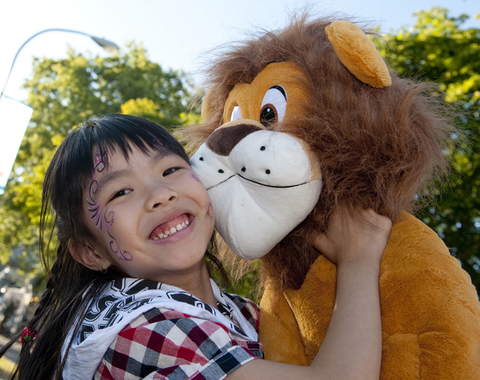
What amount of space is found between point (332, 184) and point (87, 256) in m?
1.17

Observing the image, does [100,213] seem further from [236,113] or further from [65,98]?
[65,98]

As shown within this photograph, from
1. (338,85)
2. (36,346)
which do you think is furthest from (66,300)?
(338,85)

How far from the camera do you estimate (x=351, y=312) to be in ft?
4.45

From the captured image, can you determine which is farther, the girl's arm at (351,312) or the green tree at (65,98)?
the green tree at (65,98)

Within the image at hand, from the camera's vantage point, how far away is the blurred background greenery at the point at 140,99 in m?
8.34

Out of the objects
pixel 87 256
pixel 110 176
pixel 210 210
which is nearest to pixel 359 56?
pixel 210 210

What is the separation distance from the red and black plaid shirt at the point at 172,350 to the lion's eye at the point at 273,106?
2.76 ft

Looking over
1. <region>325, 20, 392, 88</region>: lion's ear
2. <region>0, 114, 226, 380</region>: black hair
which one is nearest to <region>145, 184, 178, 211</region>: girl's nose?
<region>0, 114, 226, 380</region>: black hair

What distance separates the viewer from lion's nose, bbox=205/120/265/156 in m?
1.58

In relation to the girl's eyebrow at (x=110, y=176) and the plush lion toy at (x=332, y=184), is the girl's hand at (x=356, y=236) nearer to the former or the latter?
the plush lion toy at (x=332, y=184)

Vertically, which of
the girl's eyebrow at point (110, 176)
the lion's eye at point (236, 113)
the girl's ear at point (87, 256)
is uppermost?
the lion's eye at point (236, 113)

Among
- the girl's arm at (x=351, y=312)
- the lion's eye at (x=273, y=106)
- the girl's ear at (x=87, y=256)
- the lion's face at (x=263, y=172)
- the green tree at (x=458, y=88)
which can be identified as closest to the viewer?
the girl's arm at (x=351, y=312)

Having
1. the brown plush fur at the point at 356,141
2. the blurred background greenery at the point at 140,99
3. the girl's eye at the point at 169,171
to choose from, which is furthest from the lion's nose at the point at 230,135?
the blurred background greenery at the point at 140,99

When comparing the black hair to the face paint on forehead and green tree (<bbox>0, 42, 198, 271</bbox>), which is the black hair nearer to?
the face paint on forehead
